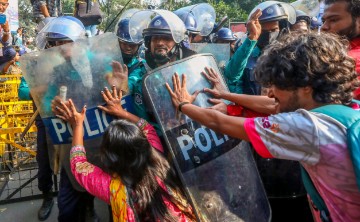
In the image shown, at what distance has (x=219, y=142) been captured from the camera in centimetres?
195

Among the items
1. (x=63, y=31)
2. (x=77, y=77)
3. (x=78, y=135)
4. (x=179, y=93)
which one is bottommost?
(x=78, y=135)

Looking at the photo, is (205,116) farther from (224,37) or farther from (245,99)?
(224,37)

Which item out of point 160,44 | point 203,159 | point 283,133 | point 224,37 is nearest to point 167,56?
point 160,44

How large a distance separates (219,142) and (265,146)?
66cm

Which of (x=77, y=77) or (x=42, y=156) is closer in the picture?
(x=77, y=77)

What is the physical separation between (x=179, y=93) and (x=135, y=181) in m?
0.51

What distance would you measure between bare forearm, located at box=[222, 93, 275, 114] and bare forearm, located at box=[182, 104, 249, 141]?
0.36 meters

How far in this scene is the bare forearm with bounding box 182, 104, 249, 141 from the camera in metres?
1.39

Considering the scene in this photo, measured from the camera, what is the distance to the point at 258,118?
4.41 ft

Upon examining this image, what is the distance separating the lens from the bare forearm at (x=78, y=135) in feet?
6.64

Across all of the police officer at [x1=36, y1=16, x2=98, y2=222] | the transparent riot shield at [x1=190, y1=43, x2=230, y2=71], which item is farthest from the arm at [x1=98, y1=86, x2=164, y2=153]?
the transparent riot shield at [x1=190, y1=43, x2=230, y2=71]

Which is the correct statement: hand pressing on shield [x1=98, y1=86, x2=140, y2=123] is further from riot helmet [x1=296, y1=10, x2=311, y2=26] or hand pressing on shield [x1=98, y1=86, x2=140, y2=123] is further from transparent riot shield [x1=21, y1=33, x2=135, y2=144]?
riot helmet [x1=296, y1=10, x2=311, y2=26]

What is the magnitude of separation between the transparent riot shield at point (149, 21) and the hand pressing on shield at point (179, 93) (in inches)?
26.7

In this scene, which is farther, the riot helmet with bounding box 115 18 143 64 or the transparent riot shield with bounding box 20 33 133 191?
the riot helmet with bounding box 115 18 143 64
